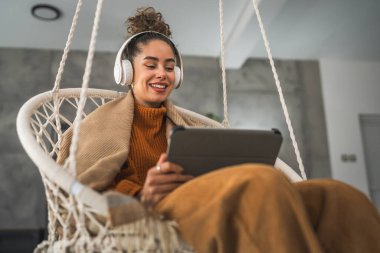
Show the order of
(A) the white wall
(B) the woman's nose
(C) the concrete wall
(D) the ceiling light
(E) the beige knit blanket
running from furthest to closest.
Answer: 1. (A) the white wall
2. (C) the concrete wall
3. (D) the ceiling light
4. (B) the woman's nose
5. (E) the beige knit blanket

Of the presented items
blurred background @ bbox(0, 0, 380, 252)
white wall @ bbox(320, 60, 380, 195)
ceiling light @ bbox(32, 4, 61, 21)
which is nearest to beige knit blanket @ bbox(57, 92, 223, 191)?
blurred background @ bbox(0, 0, 380, 252)

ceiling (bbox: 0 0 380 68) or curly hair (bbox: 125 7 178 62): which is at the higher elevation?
ceiling (bbox: 0 0 380 68)

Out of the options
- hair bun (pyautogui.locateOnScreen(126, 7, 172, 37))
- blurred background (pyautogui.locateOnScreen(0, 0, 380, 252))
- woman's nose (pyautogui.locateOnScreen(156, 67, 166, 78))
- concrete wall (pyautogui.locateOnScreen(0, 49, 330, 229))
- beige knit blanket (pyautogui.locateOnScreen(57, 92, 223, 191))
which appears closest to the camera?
beige knit blanket (pyautogui.locateOnScreen(57, 92, 223, 191))

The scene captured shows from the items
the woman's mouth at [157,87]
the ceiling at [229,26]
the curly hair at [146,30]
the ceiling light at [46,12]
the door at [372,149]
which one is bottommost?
the door at [372,149]

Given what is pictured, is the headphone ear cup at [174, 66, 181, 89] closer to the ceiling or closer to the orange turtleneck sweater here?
the orange turtleneck sweater

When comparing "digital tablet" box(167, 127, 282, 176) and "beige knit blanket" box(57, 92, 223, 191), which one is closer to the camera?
"digital tablet" box(167, 127, 282, 176)

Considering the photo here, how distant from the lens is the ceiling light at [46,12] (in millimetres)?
2790

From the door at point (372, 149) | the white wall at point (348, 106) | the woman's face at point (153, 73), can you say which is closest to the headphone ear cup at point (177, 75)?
the woman's face at point (153, 73)

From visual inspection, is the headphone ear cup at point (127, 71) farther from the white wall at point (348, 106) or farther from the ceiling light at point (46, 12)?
the white wall at point (348, 106)

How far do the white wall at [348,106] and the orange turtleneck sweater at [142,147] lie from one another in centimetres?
302

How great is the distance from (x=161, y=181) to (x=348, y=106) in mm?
3650

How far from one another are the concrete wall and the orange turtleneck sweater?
2294mm

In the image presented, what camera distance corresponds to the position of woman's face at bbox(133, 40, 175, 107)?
45.0 inches

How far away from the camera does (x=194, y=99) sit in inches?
140
